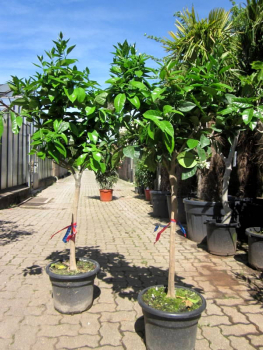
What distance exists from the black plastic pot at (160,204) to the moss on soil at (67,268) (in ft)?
19.2

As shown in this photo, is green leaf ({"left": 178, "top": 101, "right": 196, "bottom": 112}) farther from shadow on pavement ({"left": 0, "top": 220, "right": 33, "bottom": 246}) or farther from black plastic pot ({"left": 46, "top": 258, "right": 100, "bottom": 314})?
shadow on pavement ({"left": 0, "top": 220, "right": 33, "bottom": 246})

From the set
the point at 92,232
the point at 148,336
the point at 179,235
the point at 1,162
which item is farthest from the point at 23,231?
the point at 148,336

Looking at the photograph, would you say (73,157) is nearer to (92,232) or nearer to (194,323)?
(194,323)

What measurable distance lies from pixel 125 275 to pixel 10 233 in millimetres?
3897

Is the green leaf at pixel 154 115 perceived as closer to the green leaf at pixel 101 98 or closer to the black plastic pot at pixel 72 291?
the green leaf at pixel 101 98

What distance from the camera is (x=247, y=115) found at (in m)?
2.25

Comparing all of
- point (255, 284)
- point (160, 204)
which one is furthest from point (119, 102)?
point (160, 204)

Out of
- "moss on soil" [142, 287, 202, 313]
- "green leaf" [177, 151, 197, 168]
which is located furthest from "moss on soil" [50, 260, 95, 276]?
"green leaf" [177, 151, 197, 168]

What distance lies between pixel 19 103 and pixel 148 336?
8.43 feet

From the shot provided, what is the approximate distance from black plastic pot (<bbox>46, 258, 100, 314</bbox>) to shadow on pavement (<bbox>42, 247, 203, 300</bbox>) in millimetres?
686

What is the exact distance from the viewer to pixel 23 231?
7598mm

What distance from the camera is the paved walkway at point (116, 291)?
10.0 feet

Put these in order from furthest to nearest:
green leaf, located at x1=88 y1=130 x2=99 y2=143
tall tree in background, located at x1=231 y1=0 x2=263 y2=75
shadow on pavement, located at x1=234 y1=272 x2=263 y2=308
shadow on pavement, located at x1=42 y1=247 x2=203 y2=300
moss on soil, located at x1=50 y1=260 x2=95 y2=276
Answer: tall tree in background, located at x1=231 y1=0 x2=263 y2=75 → shadow on pavement, located at x1=42 y1=247 x2=203 y2=300 → shadow on pavement, located at x1=234 y1=272 x2=263 y2=308 → moss on soil, located at x1=50 y1=260 x2=95 y2=276 → green leaf, located at x1=88 y1=130 x2=99 y2=143

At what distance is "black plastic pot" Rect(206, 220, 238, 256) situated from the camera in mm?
5535
